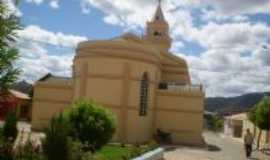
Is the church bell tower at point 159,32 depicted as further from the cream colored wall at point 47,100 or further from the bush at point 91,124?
the bush at point 91,124

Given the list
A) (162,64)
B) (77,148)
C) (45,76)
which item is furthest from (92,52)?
(77,148)

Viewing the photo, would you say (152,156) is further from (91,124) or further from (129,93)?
(129,93)

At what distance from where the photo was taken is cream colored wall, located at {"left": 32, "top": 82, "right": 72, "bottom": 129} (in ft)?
120

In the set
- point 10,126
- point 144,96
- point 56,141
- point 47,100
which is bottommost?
point 56,141

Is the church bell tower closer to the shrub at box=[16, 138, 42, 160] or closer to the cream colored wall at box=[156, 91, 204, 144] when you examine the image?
the cream colored wall at box=[156, 91, 204, 144]

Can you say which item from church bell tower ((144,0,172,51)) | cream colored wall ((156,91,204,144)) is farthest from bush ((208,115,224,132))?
cream colored wall ((156,91,204,144))

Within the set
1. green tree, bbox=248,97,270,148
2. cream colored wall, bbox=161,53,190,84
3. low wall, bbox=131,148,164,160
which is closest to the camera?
low wall, bbox=131,148,164,160

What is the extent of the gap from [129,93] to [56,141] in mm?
19997

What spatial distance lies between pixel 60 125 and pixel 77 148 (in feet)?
3.24

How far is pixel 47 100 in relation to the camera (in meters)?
37.1

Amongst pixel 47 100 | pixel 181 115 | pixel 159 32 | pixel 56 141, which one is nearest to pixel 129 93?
pixel 181 115

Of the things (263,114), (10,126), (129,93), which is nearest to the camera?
(10,126)

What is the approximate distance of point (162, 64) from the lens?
40.6 m

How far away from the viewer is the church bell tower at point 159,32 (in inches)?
1844
